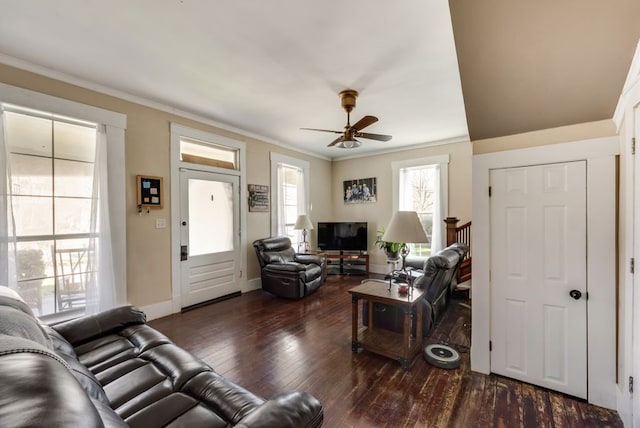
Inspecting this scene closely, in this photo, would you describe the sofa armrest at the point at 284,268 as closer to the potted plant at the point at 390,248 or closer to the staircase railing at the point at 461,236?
the potted plant at the point at 390,248

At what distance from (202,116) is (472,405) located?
4.49 meters

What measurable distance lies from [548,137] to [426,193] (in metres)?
3.68

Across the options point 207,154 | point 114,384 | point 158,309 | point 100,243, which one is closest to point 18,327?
point 114,384

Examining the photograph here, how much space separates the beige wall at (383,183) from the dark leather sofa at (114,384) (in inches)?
193

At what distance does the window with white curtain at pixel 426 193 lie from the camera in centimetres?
525

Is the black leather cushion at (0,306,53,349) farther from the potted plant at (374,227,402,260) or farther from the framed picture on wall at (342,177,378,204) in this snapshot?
the framed picture on wall at (342,177,378,204)

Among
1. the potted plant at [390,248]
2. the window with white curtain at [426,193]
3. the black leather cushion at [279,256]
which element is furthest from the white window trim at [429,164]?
the black leather cushion at [279,256]

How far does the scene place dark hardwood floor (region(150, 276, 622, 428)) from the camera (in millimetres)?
1750

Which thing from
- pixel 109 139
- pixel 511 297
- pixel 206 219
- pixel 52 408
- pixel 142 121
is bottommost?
pixel 511 297

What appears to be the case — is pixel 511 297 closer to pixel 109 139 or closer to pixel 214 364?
pixel 214 364

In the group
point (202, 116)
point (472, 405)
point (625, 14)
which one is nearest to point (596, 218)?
point (625, 14)

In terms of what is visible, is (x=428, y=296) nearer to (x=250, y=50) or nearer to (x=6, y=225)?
(x=250, y=50)

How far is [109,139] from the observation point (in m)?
3.09

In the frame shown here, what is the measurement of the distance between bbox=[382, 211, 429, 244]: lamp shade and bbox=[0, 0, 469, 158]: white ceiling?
4.88 feet
